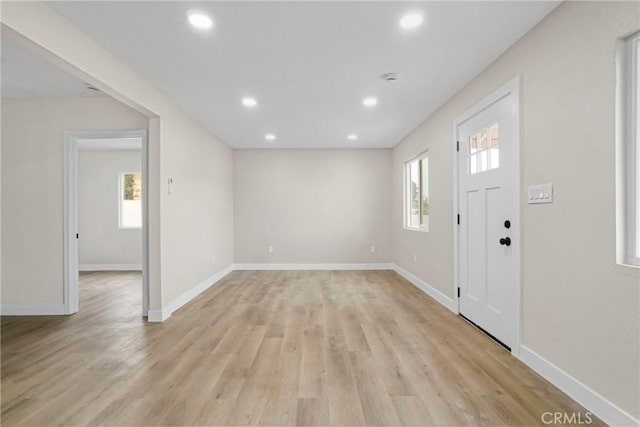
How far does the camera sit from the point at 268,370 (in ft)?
7.77

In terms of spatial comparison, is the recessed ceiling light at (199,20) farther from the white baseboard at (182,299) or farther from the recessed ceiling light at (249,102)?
the white baseboard at (182,299)

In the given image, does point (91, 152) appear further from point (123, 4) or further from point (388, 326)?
point (388, 326)

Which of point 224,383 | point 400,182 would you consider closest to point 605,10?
point 224,383

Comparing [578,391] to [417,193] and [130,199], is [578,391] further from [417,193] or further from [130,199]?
[130,199]

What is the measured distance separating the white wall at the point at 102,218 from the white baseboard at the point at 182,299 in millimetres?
2572

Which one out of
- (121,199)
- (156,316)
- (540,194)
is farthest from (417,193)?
(121,199)

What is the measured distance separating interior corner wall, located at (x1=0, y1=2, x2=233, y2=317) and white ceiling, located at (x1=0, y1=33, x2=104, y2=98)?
2.03 ft

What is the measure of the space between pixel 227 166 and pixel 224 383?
15.9ft

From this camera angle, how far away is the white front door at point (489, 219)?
2.63 m

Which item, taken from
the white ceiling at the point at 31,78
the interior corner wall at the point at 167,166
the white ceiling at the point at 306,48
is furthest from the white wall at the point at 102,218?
the white ceiling at the point at 306,48

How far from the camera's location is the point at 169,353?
2697mm

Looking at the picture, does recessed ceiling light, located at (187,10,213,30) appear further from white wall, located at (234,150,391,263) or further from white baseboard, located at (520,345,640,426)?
white wall, located at (234,150,391,263)

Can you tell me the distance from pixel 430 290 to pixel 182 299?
3.35m

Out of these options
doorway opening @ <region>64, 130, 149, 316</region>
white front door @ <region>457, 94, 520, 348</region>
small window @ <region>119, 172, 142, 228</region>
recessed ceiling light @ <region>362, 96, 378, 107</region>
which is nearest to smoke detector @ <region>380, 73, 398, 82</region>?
recessed ceiling light @ <region>362, 96, 378, 107</region>
